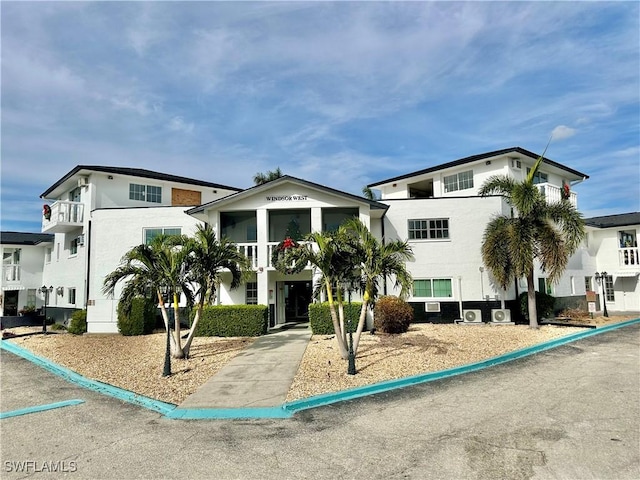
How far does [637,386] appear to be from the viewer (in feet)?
28.6

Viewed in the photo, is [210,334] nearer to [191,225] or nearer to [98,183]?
[191,225]

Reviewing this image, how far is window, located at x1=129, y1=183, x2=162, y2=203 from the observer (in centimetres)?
2420

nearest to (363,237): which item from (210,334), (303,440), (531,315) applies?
(303,440)

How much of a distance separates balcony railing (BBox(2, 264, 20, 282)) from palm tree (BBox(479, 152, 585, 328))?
33247 millimetres

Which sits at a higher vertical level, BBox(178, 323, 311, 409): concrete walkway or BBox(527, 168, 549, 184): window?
BBox(527, 168, 549, 184): window

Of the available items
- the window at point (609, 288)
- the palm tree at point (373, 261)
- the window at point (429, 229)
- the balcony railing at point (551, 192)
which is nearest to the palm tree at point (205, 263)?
the palm tree at point (373, 261)

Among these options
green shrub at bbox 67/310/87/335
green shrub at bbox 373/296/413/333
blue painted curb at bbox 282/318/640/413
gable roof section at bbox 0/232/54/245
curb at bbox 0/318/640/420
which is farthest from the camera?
gable roof section at bbox 0/232/54/245

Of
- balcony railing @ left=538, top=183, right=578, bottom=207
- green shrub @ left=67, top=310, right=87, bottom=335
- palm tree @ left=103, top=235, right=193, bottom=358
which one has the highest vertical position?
balcony railing @ left=538, top=183, right=578, bottom=207

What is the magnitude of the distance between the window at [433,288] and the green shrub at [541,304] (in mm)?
3347

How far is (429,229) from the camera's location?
20.1 m

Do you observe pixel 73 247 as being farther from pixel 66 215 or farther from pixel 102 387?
pixel 102 387

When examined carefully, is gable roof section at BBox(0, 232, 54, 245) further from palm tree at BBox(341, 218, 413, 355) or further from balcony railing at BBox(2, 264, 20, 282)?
palm tree at BBox(341, 218, 413, 355)

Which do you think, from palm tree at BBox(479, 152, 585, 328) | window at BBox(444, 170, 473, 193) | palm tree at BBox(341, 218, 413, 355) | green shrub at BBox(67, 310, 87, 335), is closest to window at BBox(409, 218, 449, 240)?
palm tree at BBox(479, 152, 585, 328)

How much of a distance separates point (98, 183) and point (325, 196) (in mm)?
14053
